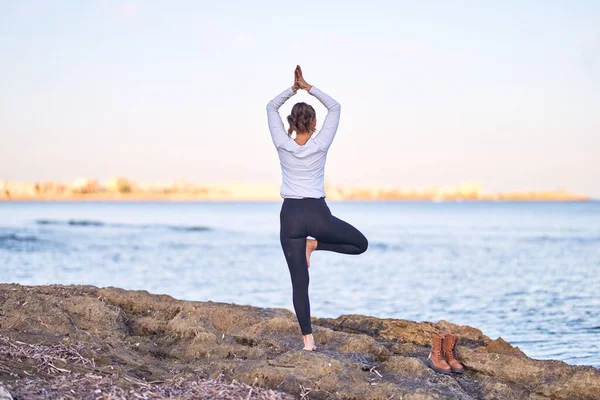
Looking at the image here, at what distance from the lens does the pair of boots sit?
6.40 metres

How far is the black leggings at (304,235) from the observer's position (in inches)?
A: 255

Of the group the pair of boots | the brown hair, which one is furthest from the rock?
the pair of boots

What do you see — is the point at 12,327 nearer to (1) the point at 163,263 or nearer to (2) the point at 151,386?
(2) the point at 151,386

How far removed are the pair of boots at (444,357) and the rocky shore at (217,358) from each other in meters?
0.12

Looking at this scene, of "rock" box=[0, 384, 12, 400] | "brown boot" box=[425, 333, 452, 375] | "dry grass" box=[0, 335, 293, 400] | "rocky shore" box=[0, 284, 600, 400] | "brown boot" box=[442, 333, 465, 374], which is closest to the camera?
"rock" box=[0, 384, 12, 400]

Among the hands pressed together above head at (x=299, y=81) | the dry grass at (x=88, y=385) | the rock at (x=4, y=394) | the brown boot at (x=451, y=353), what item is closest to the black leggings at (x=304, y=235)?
the hands pressed together above head at (x=299, y=81)

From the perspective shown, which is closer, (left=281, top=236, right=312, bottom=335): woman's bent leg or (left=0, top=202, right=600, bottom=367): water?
(left=281, top=236, right=312, bottom=335): woman's bent leg

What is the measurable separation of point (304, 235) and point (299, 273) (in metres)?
0.35

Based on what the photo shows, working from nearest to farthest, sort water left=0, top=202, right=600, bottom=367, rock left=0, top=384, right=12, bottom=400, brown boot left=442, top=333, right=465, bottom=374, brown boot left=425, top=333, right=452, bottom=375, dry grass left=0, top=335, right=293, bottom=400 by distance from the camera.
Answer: rock left=0, top=384, right=12, bottom=400 → dry grass left=0, top=335, right=293, bottom=400 → brown boot left=425, top=333, right=452, bottom=375 → brown boot left=442, top=333, right=465, bottom=374 → water left=0, top=202, right=600, bottom=367

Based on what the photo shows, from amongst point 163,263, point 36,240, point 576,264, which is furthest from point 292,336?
point 36,240

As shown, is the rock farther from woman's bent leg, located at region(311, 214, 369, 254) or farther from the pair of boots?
the pair of boots

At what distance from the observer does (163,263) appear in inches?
1123

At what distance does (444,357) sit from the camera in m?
6.56

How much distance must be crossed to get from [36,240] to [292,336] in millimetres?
32960
